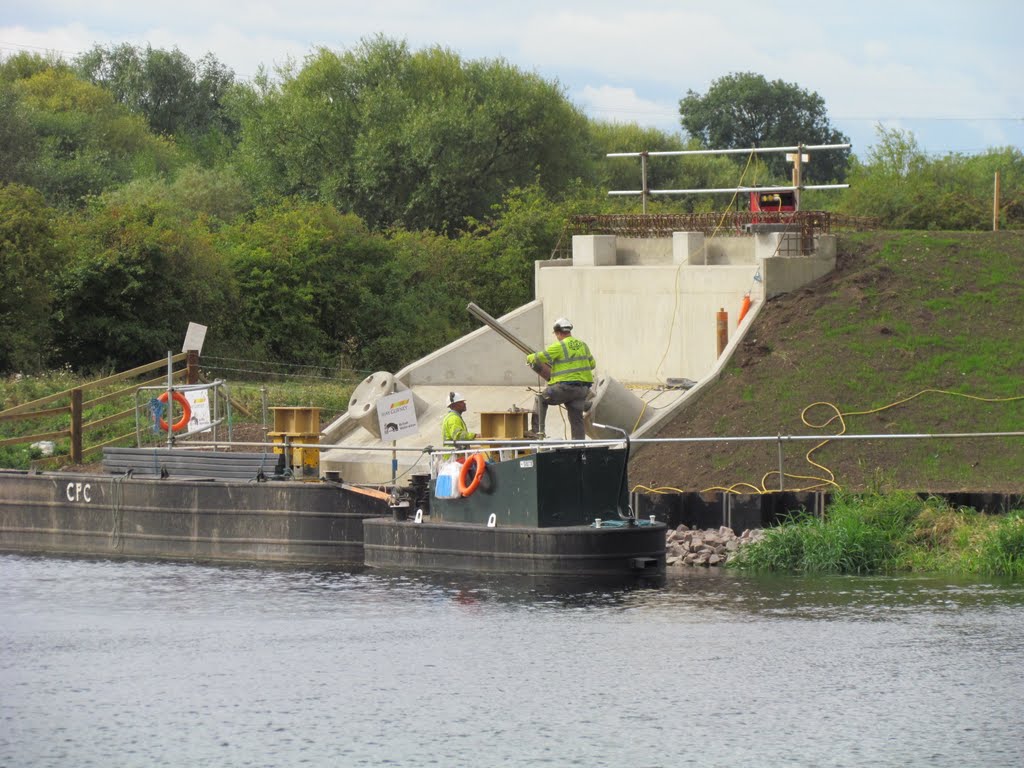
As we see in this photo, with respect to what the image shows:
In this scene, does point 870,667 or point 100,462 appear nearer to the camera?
point 870,667

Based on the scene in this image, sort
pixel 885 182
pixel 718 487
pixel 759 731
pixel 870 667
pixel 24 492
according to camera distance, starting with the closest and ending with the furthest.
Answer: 1. pixel 759 731
2. pixel 870 667
3. pixel 718 487
4. pixel 24 492
5. pixel 885 182

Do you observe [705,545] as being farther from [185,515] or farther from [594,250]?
[594,250]

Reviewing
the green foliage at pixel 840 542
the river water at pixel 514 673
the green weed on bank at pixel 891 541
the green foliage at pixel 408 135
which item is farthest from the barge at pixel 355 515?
the green foliage at pixel 408 135

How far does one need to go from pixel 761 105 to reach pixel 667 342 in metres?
76.6

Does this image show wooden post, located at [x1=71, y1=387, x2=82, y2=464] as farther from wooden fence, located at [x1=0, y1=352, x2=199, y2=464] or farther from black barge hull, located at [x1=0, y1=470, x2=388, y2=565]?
black barge hull, located at [x1=0, y1=470, x2=388, y2=565]

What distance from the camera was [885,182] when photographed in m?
55.5

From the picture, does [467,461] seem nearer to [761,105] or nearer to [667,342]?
[667,342]

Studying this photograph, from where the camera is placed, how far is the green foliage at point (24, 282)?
120ft

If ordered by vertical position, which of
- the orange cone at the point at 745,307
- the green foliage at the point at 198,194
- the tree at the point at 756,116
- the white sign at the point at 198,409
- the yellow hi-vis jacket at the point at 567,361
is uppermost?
the tree at the point at 756,116

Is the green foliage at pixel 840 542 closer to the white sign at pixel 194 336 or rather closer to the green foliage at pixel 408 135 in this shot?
the white sign at pixel 194 336

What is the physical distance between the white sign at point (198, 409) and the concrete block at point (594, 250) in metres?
10.0

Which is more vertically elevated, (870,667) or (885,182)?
(885,182)

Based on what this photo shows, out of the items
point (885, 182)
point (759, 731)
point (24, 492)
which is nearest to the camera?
point (759, 731)

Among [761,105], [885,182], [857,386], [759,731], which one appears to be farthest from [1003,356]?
[761,105]
